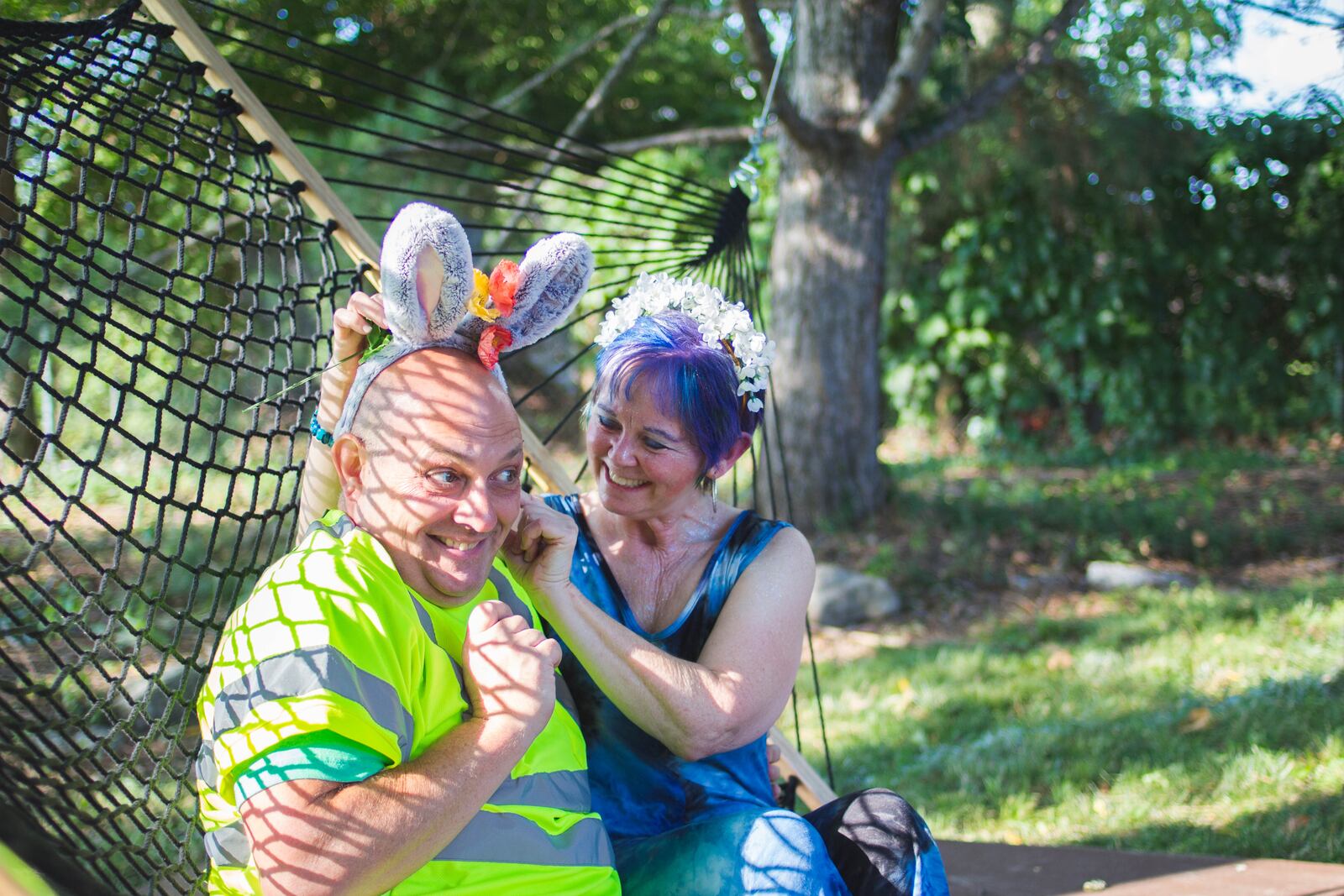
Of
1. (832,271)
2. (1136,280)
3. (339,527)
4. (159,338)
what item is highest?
(1136,280)

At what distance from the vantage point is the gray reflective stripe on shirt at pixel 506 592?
1496 mm

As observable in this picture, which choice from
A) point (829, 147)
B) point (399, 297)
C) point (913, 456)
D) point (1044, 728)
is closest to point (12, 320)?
point (829, 147)

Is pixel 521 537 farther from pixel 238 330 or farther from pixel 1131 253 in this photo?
pixel 1131 253

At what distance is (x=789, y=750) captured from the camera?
7.03 feet

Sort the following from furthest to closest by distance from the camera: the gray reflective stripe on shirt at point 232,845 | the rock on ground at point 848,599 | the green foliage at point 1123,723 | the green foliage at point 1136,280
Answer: the green foliage at point 1136,280, the rock on ground at point 848,599, the green foliage at point 1123,723, the gray reflective stripe on shirt at point 232,845

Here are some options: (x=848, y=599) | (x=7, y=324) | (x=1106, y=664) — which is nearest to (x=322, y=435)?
(x=7, y=324)

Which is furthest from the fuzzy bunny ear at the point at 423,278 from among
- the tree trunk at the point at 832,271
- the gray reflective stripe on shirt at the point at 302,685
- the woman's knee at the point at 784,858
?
the tree trunk at the point at 832,271

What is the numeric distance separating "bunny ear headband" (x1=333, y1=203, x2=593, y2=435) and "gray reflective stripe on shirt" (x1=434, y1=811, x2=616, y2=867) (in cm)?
49

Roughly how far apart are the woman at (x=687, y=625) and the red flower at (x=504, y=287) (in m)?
0.15

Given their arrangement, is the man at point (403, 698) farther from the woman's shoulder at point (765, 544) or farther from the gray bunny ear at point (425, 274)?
the woman's shoulder at point (765, 544)

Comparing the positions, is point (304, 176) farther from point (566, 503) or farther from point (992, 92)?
point (992, 92)

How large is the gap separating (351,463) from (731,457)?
0.64 metres

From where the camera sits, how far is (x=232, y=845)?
1.19 m

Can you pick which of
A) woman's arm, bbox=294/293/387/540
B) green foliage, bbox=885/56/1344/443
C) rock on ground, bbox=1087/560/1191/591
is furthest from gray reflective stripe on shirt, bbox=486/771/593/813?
green foliage, bbox=885/56/1344/443
